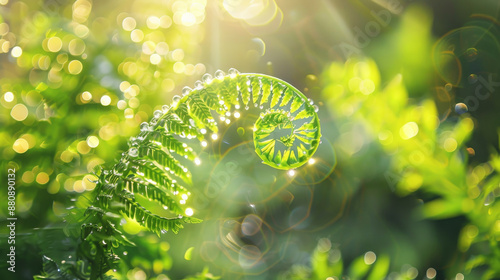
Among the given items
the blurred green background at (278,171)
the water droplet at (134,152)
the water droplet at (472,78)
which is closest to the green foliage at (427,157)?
the blurred green background at (278,171)

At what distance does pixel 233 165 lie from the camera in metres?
0.73

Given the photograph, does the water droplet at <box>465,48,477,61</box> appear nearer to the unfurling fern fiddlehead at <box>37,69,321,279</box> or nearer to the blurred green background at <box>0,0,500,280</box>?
the blurred green background at <box>0,0,500,280</box>

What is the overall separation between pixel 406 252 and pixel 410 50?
373 mm

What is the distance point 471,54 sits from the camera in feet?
3.27

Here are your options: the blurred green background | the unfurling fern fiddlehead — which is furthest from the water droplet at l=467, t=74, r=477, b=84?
the unfurling fern fiddlehead

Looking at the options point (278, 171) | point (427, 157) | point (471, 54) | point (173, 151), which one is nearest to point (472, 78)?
point (471, 54)

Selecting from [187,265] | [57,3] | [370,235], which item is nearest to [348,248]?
[370,235]

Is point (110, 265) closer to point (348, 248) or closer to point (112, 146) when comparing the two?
point (112, 146)

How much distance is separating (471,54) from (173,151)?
882mm

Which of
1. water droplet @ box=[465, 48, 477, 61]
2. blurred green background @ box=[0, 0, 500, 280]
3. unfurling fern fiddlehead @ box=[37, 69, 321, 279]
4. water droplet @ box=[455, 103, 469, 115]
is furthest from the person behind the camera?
water droplet @ box=[465, 48, 477, 61]

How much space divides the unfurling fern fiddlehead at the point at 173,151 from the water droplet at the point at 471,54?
0.74 meters

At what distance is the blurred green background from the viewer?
609 millimetres

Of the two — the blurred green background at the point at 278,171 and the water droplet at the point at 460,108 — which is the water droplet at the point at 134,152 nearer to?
the blurred green background at the point at 278,171

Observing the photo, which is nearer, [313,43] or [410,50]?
[410,50]
